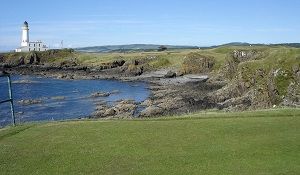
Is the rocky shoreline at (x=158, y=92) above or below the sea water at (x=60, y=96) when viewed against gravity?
above

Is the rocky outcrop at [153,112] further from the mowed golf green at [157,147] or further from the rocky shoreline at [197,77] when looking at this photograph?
the mowed golf green at [157,147]

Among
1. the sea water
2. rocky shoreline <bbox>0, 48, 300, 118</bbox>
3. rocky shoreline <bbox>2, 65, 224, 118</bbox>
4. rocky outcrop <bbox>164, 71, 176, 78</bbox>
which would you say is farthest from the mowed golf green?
rocky outcrop <bbox>164, 71, 176, 78</bbox>

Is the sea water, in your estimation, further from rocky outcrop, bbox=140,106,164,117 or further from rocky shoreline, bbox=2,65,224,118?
rocky outcrop, bbox=140,106,164,117

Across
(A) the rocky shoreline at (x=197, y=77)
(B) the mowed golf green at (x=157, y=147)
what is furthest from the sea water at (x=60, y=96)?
(B) the mowed golf green at (x=157, y=147)

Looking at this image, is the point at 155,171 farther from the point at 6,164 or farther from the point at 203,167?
the point at 6,164

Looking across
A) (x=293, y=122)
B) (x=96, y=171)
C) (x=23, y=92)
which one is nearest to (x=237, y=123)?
(x=293, y=122)

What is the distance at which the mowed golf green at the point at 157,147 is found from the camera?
15.9 m

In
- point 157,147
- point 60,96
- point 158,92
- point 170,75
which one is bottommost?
point 60,96

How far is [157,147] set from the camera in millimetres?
18750

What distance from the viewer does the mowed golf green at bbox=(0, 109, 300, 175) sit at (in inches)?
627

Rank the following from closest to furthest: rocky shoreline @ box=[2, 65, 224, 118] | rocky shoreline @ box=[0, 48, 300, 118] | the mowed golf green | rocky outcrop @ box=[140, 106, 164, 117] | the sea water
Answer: the mowed golf green < rocky shoreline @ box=[0, 48, 300, 118] < rocky outcrop @ box=[140, 106, 164, 117] < rocky shoreline @ box=[2, 65, 224, 118] < the sea water

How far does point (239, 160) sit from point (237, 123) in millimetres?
7214

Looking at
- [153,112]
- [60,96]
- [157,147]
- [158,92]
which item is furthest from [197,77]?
[157,147]

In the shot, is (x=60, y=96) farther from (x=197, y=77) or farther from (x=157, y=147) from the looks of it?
(x=157, y=147)
